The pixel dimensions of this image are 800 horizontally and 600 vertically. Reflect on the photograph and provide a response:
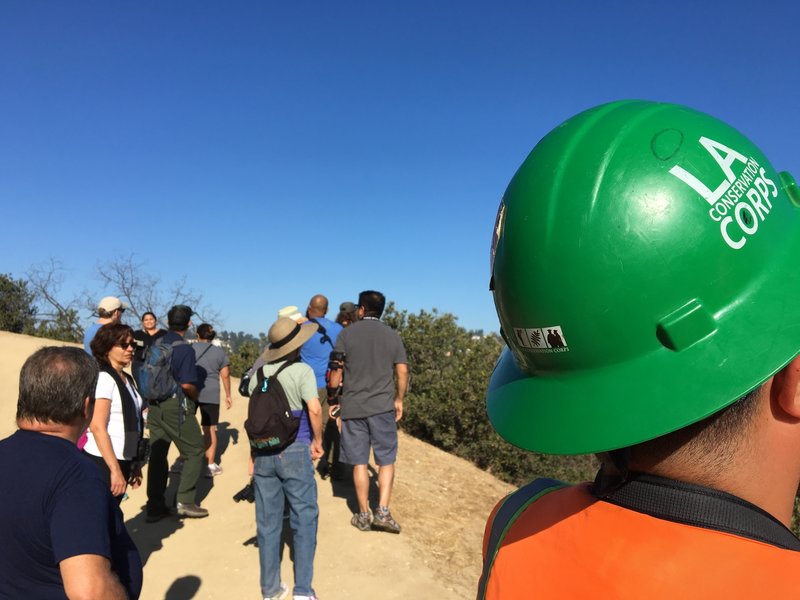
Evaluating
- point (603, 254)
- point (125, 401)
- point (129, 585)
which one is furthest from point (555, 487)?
point (125, 401)

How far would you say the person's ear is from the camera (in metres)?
0.90

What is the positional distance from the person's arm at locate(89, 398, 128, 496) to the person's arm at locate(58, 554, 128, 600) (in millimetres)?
2129

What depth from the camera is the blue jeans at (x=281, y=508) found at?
13.8 ft

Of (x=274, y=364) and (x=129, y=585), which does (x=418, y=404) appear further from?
(x=129, y=585)

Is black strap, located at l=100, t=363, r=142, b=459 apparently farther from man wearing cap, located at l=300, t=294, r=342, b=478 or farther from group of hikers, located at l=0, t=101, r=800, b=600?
group of hikers, located at l=0, t=101, r=800, b=600

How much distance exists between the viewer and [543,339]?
1.06 meters

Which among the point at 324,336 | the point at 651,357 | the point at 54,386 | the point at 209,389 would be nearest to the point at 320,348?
the point at 324,336

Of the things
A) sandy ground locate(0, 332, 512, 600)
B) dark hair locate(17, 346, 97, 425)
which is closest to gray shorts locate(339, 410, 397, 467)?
sandy ground locate(0, 332, 512, 600)

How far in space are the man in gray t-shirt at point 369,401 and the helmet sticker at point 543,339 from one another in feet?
14.3

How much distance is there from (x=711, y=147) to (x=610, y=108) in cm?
23

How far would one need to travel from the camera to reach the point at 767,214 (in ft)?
3.12

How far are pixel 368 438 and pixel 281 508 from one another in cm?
143

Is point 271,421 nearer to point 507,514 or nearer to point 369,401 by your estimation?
point 369,401

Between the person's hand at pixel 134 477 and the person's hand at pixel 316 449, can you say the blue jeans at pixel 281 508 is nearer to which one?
the person's hand at pixel 316 449
